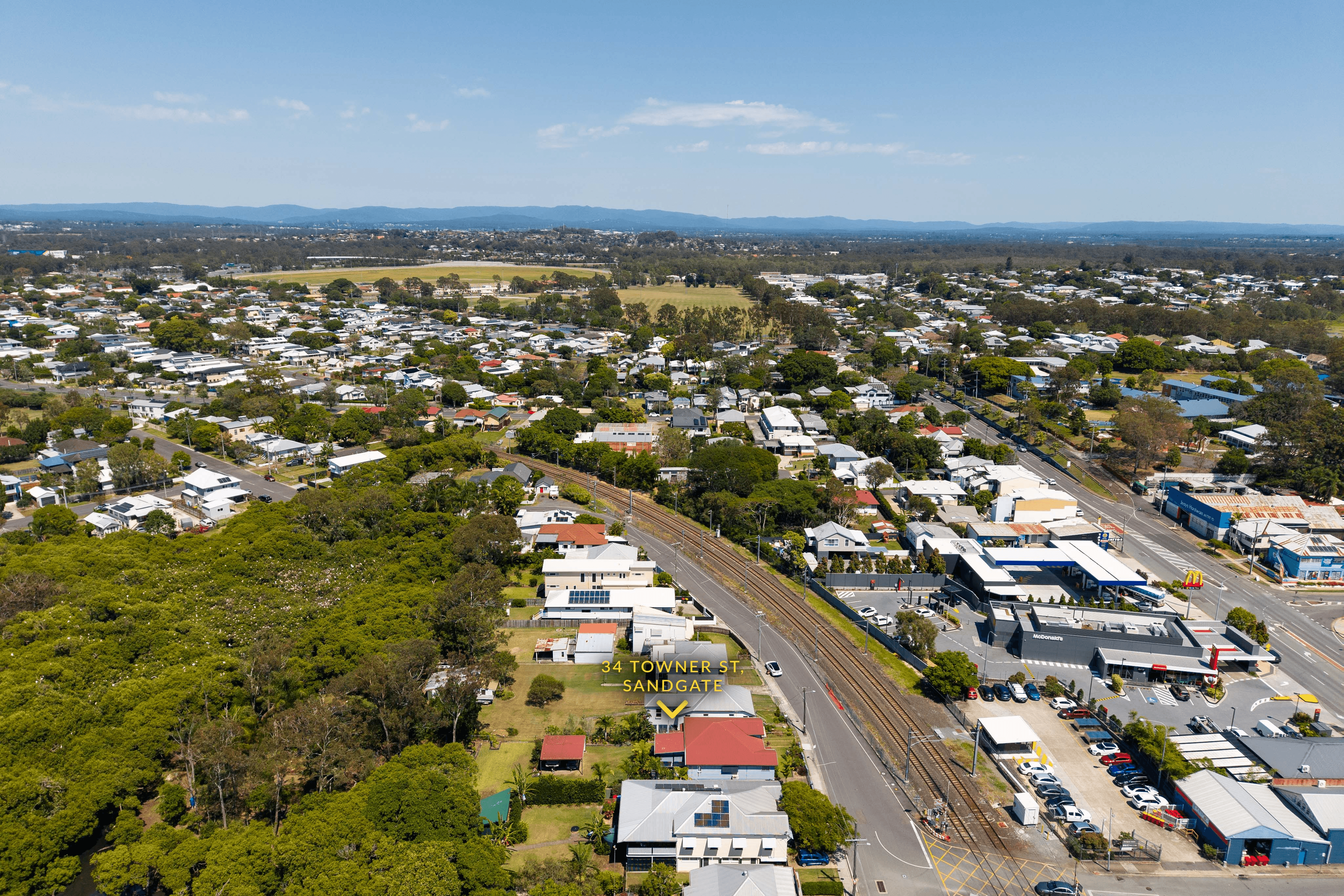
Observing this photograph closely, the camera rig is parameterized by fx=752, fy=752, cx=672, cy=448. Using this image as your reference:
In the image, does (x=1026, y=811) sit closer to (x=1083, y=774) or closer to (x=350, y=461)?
(x=1083, y=774)

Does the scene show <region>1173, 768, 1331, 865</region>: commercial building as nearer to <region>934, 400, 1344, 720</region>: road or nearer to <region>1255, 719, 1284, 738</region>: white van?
<region>1255, 719, 1284, 738</region>: white van

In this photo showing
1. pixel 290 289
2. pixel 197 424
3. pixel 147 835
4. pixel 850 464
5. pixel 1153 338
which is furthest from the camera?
pixel 290 289

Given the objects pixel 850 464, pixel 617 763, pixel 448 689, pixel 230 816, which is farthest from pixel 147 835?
pixel 850 464

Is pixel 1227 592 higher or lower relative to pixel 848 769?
higher

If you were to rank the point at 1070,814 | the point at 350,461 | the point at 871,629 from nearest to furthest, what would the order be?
the point at 1070,814
the point at 871,629
the point at 350,461

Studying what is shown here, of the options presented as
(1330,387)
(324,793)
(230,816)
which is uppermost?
(1330,387)

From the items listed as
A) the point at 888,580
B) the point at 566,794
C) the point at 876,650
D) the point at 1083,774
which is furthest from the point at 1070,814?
the point at 888,580

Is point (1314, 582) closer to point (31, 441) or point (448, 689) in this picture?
point (448, 689)
